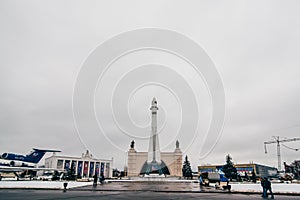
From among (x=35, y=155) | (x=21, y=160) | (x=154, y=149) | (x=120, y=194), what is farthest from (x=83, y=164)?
(x=120, y=194)

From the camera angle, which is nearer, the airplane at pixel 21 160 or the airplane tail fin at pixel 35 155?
the airplane at pixel 21 160

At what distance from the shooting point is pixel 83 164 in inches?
3856

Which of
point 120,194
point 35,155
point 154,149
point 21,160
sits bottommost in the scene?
point 120,194

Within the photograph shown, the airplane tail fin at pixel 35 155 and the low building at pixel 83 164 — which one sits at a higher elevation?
the airplane tail fin at pixel 35 155

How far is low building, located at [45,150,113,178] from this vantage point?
91500 millimetres

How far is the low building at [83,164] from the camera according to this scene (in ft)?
300

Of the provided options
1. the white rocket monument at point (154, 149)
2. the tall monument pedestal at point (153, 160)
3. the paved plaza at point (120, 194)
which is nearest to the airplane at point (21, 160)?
the paved plaza at point (120, 194)

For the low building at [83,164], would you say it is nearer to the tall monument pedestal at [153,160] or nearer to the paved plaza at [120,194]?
the tall monument pedestal at [153,160]

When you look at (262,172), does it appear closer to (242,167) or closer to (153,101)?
(242,167)

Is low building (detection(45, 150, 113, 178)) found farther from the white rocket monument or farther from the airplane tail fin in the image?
the airplane tail fin

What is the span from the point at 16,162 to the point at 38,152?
5.97 meters

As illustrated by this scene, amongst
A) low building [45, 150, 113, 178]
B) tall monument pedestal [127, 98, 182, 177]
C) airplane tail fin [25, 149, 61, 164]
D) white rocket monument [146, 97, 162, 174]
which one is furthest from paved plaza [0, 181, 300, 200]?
low building [45, 150, 113, 178]

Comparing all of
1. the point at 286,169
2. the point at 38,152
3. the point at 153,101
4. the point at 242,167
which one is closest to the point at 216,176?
the point at 38,152

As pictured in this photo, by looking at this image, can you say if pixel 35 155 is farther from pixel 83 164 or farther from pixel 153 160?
pixel 83 164
